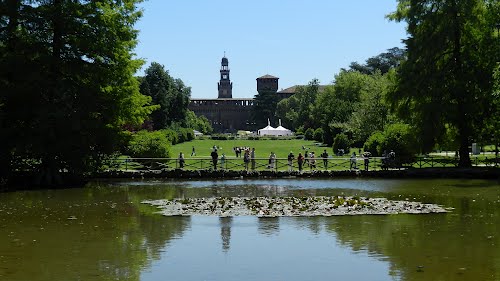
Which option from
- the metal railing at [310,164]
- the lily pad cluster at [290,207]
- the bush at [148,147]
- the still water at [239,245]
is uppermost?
the bush at [148,147]

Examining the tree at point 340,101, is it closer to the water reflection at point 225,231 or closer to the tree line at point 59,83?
the tree line at point 59,83

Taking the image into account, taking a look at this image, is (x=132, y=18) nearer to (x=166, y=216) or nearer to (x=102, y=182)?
(x=102, y=182)

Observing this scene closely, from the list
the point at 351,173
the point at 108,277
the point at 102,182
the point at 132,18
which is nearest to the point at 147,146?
the point at 102,182

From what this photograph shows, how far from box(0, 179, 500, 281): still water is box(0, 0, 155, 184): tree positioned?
6.78 metres

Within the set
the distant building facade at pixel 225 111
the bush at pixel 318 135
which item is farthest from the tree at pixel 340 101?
the distant building facade at pixel 225 111

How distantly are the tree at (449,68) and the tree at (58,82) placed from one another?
15.5 meters

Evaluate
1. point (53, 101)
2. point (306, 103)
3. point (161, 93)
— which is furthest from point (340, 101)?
point (53, 101)

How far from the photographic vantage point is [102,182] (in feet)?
104

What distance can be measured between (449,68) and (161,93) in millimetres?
48820

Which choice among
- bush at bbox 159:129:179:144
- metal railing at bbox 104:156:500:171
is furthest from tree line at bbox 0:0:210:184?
bush at bbox 159:129:179:144

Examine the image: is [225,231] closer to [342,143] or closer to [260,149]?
[342,143]

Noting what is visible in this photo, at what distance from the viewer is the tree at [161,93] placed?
78.2 metres

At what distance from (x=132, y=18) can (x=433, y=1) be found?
53.3 ft

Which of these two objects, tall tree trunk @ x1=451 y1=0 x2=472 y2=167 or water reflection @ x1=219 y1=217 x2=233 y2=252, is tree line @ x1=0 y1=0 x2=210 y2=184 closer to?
water reflection @ x1=219 y1=217 x2=233 y2=252
